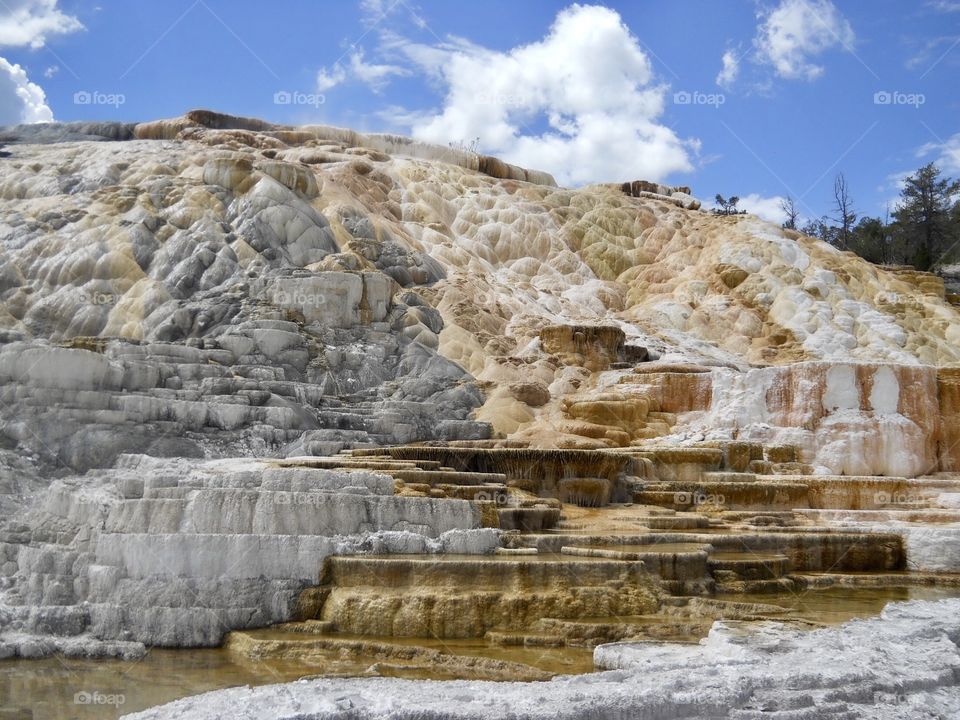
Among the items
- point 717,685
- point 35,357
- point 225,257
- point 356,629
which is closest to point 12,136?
point 225,257

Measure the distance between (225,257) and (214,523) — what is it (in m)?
10.8

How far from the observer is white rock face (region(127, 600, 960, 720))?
21.4ft

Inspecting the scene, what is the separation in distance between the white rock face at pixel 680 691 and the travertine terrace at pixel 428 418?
0.09 metres

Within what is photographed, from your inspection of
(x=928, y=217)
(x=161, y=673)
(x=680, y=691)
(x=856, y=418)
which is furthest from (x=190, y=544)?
(x=928, y=217)

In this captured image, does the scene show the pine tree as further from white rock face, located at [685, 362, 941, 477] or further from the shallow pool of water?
the shallow pool of water

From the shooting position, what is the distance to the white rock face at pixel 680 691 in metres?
6.53

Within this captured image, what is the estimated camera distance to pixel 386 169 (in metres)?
30.5

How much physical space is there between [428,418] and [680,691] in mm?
10260

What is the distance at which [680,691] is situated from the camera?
680 centimetres

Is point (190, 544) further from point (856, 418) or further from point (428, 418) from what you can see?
point (856, 418)

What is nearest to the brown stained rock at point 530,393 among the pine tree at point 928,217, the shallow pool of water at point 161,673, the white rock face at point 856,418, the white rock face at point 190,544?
the white rock face at point 856,418

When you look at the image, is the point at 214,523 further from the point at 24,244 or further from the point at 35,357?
the point at 24,244

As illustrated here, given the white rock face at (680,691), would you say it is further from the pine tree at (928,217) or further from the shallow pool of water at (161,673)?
the pine tree at (928,217)

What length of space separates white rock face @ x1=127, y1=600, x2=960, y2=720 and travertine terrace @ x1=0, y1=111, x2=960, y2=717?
9 centimetres
